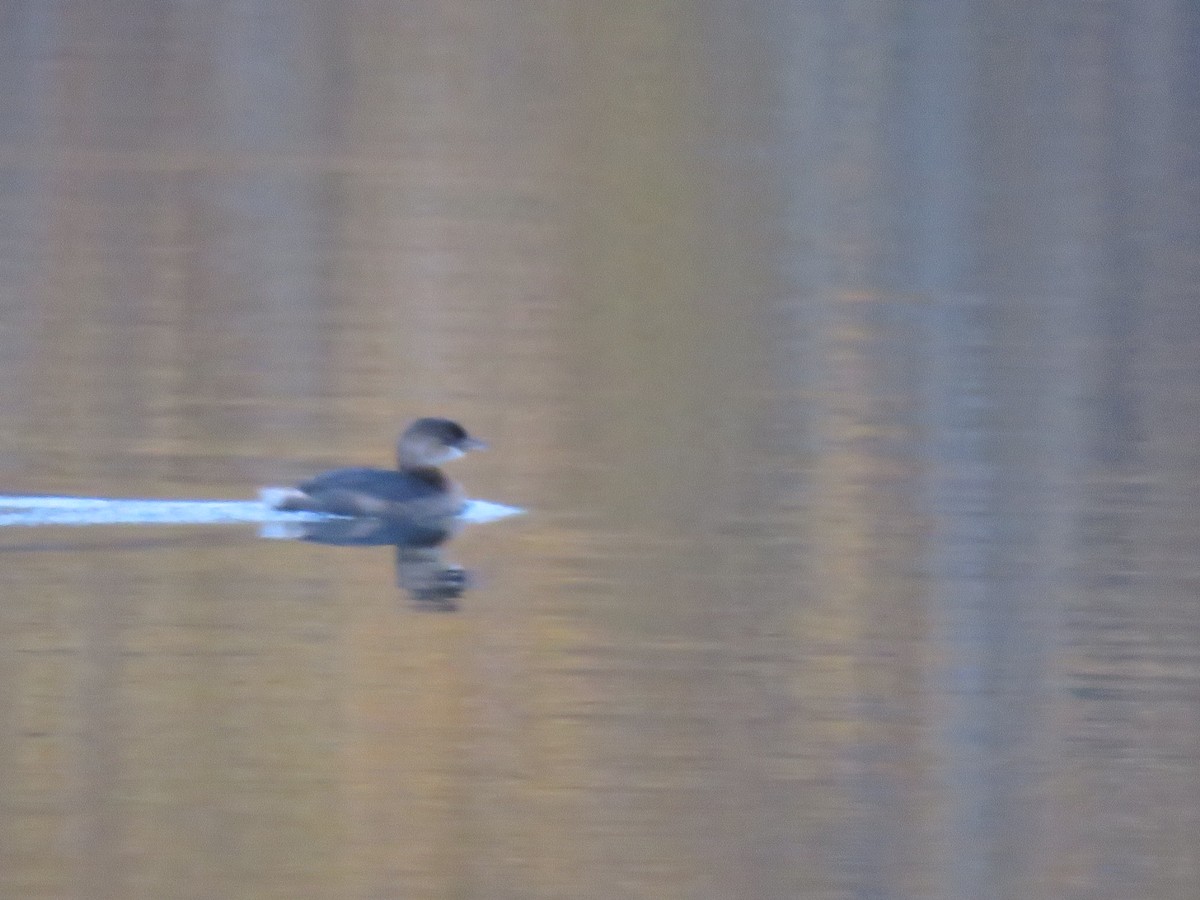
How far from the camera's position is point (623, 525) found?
9336mm

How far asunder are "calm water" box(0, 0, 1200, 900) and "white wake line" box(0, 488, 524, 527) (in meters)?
Answer: 0.17

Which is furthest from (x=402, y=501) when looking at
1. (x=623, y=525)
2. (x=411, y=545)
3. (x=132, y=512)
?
(x=132, y=512)

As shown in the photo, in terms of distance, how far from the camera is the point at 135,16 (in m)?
29.8

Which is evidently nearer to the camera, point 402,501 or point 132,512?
point 132,512

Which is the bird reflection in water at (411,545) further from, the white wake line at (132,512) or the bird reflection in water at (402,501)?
the white wake line at (132,512)

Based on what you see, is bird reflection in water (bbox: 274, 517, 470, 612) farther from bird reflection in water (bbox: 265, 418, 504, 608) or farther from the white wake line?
the white wake line

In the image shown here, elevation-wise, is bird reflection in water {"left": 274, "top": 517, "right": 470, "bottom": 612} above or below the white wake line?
below

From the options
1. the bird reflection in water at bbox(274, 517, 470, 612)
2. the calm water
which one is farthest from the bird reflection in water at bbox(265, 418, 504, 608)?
the calm water

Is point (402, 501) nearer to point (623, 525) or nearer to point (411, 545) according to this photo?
point (411, 545)

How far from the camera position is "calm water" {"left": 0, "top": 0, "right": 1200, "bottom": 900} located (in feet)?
20.7

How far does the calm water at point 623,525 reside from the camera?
632 centimetres

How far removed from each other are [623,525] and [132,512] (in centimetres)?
155

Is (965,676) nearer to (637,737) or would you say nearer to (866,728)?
(866,728)

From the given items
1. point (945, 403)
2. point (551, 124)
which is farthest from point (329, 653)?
point (551, 124)
